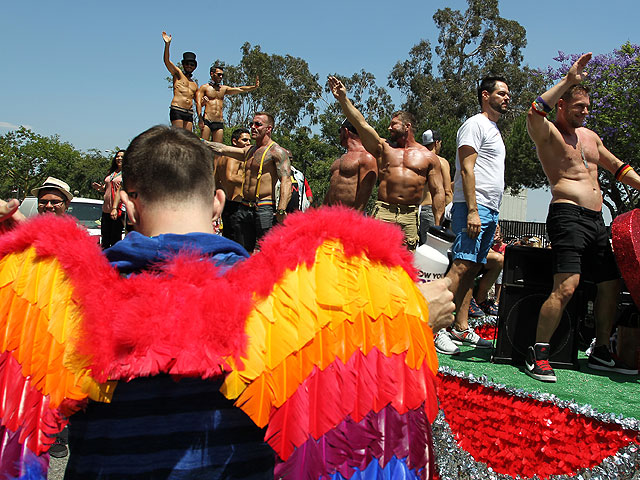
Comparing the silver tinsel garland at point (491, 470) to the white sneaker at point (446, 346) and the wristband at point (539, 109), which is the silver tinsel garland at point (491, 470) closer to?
the white sneaker at point (446, 346)

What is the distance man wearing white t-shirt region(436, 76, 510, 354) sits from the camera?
4.30 metres

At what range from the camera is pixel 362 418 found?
1181mm

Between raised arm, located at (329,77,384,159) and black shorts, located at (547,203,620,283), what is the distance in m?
1.75

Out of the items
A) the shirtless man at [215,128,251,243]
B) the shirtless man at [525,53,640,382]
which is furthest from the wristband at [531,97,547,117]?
the shirtless man at [215,128,251,243]

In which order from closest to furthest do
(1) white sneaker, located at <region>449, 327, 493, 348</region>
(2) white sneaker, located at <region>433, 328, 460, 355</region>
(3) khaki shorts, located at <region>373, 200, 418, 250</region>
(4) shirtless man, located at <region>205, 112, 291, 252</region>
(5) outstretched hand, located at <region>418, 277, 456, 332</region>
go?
(5) outstretched hand, located at <region>418, 277, 456, 332</region>
(2) white sneaker, located at <region>433, 328, 460, 355</region>
(1) white sneaker, located at <region>449, 327, 493, 348</region>
(3) khaki shorts, located at <region>373, 200, 418, 250</region>
(4) shirtless man, located at <region>205, 112, 291, 252</region>

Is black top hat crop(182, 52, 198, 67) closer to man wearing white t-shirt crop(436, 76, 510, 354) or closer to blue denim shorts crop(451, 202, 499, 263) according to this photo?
man wearing white t-shirt crop(436, 76, 510, 354)

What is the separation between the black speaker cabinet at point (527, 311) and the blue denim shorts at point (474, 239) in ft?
0.73

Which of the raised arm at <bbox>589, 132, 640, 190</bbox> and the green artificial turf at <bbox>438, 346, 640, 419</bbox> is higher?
the raised arm at <bbox>589, 132, 640, 190</bbox>

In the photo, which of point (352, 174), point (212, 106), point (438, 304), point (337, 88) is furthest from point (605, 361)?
point (212, 106)

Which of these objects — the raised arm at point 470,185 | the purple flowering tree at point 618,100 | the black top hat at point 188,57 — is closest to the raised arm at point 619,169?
the raised arm at point 470,185

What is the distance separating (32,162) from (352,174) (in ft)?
134

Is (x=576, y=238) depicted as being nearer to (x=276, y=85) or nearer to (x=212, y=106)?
(x=212, y=106)

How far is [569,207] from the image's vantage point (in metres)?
3.84

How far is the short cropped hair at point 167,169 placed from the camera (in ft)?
4.20
